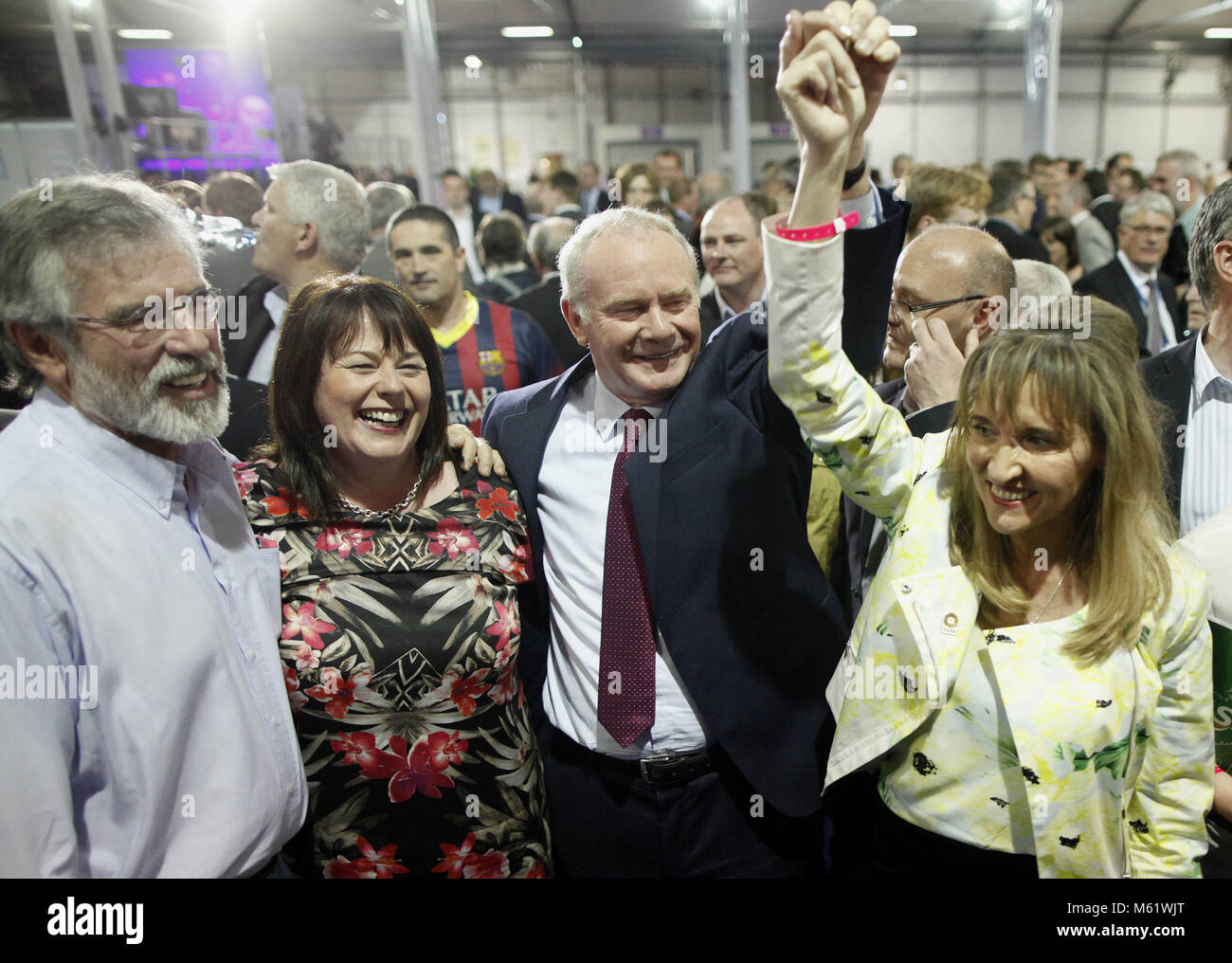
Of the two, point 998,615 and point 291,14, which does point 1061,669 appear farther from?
point 291,14

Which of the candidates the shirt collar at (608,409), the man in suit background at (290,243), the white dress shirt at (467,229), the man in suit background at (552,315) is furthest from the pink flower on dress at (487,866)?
the white dress shirt at (467,229)

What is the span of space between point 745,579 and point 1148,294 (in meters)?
3.74

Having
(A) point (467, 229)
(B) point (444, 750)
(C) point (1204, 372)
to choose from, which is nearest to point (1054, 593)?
(C) point (1204, 372)

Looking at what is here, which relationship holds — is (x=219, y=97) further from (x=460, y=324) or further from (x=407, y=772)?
(x=407, y=772)

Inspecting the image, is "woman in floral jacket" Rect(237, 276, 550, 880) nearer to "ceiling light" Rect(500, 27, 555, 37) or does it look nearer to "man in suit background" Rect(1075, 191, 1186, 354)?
"man in suit background" Rect(1075, 191, 1186, 354)

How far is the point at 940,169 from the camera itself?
344 centimetres

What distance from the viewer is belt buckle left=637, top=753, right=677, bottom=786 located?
5.02 feet

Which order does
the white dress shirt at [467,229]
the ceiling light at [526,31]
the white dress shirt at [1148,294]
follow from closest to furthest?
the white dress shirt at [1148,294] → the white dress shirt at [467,229] → the ceiling light at [526,31]

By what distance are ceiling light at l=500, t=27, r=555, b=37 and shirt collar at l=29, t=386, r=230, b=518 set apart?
14665 millimetres

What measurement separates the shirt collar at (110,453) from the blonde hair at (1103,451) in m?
1.29

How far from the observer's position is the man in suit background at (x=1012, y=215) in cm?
390

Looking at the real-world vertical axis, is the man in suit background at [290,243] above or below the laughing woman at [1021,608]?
above

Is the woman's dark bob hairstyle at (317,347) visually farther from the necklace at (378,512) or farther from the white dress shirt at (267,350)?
the white dress shirt at (267,350)

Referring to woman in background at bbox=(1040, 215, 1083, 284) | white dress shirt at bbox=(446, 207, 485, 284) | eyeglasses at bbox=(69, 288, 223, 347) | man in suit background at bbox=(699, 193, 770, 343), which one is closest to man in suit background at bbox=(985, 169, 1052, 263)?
woman in background at bbox=(1040, 215, 1083, 284)
